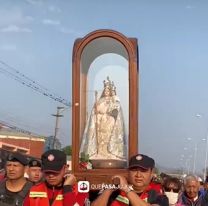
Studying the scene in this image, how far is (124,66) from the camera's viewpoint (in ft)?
22.1

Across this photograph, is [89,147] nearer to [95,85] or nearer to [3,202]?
[95,85]

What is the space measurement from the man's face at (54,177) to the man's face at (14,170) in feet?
2.04

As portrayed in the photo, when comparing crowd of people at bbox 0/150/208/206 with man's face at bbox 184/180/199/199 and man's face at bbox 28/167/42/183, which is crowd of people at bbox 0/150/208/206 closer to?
man's face at bbox 28/167/42/183

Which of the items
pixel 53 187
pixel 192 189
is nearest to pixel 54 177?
pixel 53 187

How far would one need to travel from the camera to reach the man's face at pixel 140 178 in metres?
3.63

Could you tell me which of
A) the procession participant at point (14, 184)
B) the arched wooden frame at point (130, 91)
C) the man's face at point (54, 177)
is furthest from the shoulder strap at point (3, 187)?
the arched wooden frame at point (130, 91)

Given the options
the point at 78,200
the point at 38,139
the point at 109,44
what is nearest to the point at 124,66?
the point at 109,44

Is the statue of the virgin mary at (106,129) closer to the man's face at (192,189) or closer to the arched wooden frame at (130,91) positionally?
the arched wooden frame at (130,91)

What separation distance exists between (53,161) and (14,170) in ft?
2.47

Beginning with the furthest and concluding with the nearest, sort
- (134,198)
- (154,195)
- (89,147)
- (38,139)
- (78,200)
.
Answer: (38,139), (89,147), (78,200), (154,195), (134,198)

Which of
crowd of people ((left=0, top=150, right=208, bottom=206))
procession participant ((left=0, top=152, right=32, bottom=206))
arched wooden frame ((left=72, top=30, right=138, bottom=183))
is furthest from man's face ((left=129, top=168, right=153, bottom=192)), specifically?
arched wooden frame ((left=72, top=30, right=138, bottom=183))

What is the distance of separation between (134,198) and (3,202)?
135cm

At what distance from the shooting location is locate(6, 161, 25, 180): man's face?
4332mm

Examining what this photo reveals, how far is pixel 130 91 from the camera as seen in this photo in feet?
20.4
